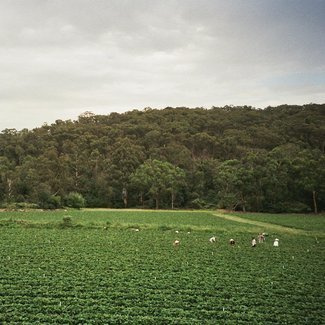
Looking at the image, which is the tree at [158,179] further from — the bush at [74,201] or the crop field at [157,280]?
the crop field at [157,280]

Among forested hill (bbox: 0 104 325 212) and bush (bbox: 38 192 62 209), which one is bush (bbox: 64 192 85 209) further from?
bush (bbox: 38 192 62 209)

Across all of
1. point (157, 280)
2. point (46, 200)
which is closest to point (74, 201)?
point (46, 200)

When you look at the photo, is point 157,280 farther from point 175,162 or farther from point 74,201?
point 175,162

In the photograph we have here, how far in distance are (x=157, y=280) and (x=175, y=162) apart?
68.7 meters

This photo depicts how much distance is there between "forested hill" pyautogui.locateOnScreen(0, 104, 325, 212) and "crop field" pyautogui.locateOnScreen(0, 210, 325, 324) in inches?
1315

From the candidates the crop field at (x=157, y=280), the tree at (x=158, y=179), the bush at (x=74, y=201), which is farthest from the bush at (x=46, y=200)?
the crop field at (x=157, y=280)

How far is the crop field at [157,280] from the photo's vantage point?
12828mm

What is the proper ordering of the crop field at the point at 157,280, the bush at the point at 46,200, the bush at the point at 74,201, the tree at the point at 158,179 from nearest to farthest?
the crop field at the point at 157,280 → the bush at the point at 46,200 → the bush at the point at 74,201 → the tree at the point at 158,179

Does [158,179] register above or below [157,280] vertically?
above

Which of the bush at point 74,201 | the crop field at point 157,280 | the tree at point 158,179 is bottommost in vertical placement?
the bush at point 74,201

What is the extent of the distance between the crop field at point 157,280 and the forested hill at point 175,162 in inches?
1315

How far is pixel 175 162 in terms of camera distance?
85438mm

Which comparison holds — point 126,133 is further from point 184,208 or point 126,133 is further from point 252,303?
point 252,303

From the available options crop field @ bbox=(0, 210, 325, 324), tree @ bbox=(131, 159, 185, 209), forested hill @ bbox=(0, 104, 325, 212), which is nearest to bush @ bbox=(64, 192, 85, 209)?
forested hill @ bbox=(0, 104, 325, 212)
